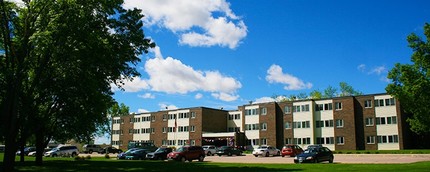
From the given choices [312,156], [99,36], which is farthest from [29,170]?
[312,156]

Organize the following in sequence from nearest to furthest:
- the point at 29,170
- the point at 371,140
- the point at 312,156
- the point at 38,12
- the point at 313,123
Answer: the point at 38,12
the point at 29,170
the point at 312,156
the point at 371,140
the point at 313,123

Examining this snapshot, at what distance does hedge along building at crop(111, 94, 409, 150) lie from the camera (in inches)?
2232

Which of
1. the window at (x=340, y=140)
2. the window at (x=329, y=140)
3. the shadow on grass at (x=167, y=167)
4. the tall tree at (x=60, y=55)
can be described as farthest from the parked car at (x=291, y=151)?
the tall tree at (x=60, y=55)

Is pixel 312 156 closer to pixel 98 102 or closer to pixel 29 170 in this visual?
pixel 98 102

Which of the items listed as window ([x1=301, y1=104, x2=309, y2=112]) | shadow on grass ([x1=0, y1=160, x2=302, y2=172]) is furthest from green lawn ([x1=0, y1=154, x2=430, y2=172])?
window ([x1=301, y1=104, x2=309, y2=112])

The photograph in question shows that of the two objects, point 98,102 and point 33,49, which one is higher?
point 33,49

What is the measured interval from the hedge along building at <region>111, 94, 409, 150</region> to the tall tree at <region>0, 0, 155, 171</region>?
126 ft

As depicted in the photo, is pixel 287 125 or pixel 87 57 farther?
pixel 287 125

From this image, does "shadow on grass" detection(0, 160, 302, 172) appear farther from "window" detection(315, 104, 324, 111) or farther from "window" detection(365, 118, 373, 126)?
"window" detection(315, 104, 324, 111)

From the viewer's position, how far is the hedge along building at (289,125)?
5670 centimetres

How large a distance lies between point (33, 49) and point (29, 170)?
7.70 meters

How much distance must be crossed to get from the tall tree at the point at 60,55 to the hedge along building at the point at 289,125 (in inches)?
1513

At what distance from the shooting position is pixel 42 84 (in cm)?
2422

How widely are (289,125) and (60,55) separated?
4827 centimetres
